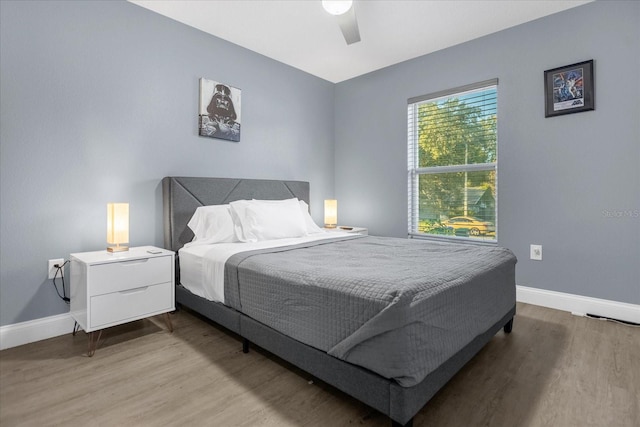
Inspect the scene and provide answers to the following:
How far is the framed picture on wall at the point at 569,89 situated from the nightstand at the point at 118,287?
11.0ft

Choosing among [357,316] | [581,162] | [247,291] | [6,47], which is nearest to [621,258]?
[581,162]

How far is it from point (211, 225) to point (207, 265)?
60 cm

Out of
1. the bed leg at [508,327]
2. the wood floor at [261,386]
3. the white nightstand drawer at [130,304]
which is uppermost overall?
the white nightstand drawer at [130,304]

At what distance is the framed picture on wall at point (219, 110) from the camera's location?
10.1 feet

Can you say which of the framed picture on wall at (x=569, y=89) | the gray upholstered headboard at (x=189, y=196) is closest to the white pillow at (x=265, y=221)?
the gray upholstered headboard at (x=189, y=196)

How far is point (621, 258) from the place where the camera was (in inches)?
101

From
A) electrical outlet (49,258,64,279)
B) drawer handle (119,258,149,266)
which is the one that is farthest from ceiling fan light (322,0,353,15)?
electrical outlet (49,258,64,279)

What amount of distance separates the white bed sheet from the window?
185 centimetres

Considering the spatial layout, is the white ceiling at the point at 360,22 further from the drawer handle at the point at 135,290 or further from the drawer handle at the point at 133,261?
the drawer handle at the point at 135,290

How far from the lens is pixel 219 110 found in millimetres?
3207

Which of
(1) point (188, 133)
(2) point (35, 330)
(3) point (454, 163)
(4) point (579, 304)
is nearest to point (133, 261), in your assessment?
(2) point (35, 330)

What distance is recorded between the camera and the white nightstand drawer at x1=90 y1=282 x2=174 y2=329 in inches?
80.0

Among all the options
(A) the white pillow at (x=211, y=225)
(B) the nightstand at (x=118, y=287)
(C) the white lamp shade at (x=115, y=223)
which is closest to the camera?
(B) the nightstand at (x=118, y=287)

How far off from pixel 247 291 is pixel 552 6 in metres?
3.28
